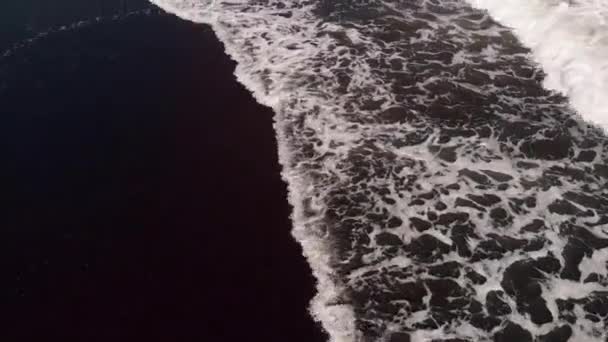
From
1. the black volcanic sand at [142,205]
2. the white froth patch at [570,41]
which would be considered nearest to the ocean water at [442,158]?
the white froth patch at [570,41]

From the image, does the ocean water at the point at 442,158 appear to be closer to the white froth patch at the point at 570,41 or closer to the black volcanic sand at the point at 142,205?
the white froth patch at the point at 570,41

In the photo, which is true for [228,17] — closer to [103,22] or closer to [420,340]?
[103,22]

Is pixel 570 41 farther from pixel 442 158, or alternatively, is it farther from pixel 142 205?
pixel 142 205

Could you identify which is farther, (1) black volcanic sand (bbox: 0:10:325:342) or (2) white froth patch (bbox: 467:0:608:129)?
(2) white froth patch (bbox: 467:0:608:129)

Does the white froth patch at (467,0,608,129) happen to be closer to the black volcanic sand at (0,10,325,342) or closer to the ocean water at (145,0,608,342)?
the ocean water at (145,0,608,342)

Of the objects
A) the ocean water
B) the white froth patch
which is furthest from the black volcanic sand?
the white froth patch

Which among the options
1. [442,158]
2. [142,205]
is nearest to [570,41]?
[442,158]
